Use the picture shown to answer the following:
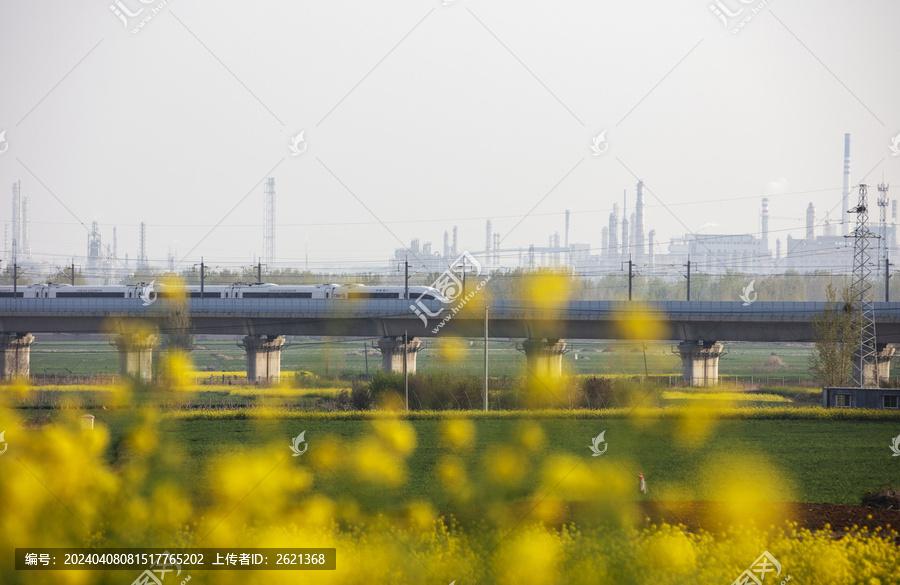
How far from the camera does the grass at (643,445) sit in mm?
18953

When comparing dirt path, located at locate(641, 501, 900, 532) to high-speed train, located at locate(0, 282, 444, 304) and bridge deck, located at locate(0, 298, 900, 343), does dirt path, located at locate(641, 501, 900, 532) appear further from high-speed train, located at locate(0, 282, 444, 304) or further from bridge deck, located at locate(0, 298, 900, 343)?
high-speed train, located at locate(0, 282, 444, 304)

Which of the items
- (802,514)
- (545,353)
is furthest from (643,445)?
(545,353)

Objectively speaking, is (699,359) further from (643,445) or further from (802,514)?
(802,514)

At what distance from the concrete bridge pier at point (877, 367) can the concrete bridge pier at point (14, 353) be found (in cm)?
5560

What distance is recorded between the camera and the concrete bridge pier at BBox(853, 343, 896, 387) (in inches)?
Answer: 1665

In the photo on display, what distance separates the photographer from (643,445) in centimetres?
2470

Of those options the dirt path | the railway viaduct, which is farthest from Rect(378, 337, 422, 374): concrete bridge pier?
the dirt path

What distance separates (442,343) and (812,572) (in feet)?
235

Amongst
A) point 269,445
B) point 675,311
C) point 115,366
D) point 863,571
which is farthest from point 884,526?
point 115,366

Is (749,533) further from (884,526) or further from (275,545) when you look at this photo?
(275,545)

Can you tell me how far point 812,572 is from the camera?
12336mm

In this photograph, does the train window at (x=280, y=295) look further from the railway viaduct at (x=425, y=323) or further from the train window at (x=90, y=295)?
the train window at (x=90, y=295)

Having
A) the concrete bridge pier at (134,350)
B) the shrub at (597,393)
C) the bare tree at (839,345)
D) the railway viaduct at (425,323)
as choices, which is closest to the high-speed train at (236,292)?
the railway viaduct at (425,323)

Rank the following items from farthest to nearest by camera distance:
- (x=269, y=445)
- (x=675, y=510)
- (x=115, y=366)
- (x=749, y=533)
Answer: (x=115, y=366) < (x=269, y=445) < (x=675, y=510) < (x=749, y=533)
